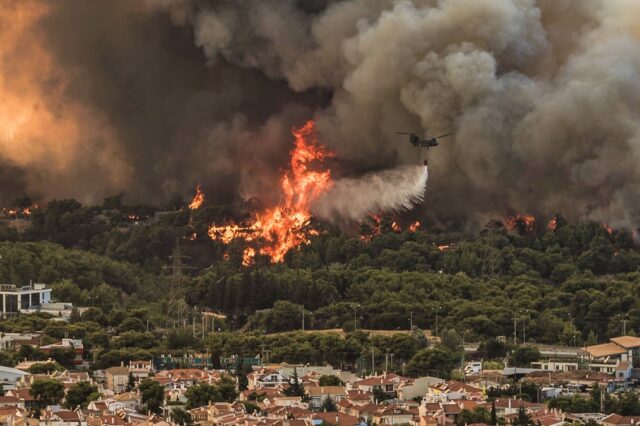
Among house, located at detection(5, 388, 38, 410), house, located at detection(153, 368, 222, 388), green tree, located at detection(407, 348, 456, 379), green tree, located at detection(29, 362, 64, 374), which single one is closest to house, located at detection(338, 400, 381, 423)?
house, located at detection(153, 368, 222, 388)

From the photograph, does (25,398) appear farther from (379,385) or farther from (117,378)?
(379,385)

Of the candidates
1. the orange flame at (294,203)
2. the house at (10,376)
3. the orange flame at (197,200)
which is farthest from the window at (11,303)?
the house at (10,376)

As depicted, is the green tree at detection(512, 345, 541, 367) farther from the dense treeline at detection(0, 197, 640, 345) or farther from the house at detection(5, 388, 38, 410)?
the house at detection(5, 388, 38, 410)

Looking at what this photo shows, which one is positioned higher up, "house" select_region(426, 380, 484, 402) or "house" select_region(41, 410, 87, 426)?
"house" select_region(426, 380, 484, 402)

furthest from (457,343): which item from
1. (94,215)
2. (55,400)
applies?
(94,215)

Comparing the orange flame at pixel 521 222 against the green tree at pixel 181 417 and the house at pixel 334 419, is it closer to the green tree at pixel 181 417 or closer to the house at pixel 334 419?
the house at pixel 334 419

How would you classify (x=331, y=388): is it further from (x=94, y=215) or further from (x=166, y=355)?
(x=94, y=215)
